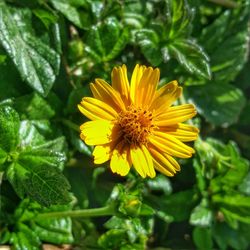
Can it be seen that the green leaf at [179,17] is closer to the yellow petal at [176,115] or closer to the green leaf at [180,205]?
the yellow petal at [176,115]

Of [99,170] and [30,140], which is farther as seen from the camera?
[99,170]

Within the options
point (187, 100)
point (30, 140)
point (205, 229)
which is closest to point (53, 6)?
point (30, 140)

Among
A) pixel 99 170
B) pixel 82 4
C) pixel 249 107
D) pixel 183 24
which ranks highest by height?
pixel 82 4

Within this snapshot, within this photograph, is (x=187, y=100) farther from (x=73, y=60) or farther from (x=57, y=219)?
(x=57, y=219)

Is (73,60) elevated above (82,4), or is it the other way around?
(82,4)

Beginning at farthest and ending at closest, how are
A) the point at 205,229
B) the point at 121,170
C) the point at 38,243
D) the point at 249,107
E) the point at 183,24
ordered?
the point at 249,107
the point at 205,229
the point at 183,24
the point at 38,243
the point at 121,170

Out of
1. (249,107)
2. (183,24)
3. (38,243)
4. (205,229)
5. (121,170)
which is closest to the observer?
(121,170)

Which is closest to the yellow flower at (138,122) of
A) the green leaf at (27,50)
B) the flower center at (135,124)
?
the flower center at (135,124)

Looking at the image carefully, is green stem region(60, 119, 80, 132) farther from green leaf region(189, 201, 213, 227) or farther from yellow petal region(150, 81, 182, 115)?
green leaf region(189, 201, 213, 227)

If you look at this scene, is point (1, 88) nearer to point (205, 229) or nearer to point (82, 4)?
point (82, 4)
